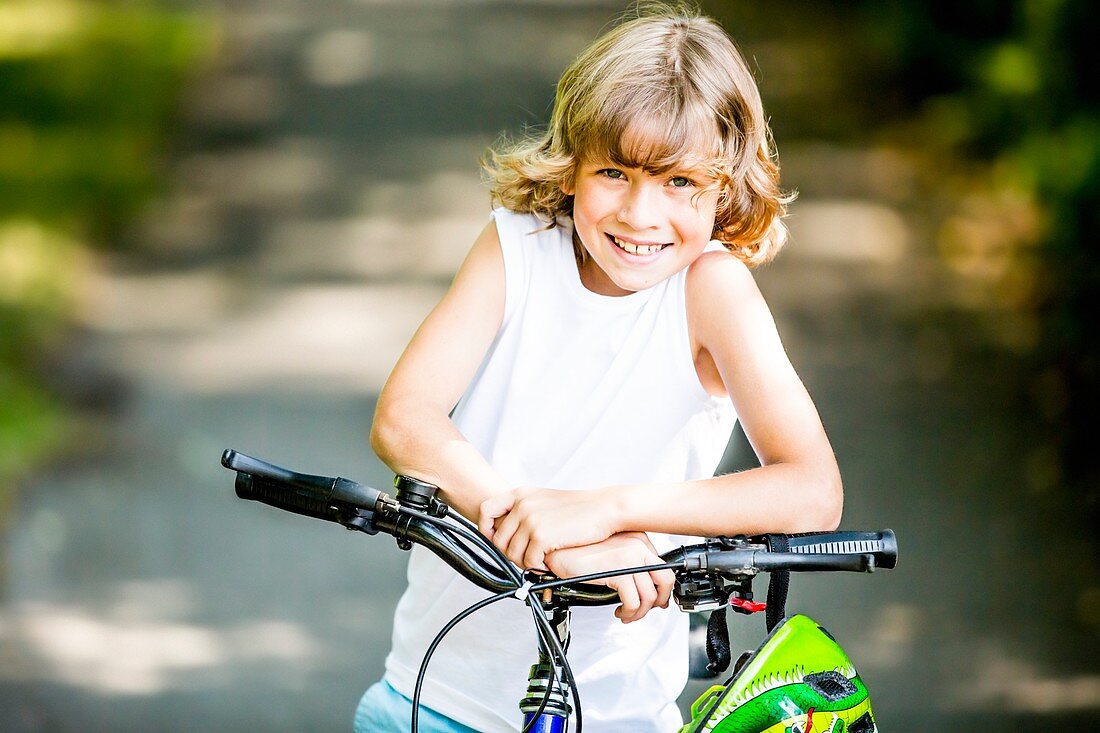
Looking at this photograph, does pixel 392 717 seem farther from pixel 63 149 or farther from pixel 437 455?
pixel 63 149

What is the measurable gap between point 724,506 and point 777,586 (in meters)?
0.14

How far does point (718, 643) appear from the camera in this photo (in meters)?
1.85

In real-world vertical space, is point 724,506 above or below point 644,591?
above

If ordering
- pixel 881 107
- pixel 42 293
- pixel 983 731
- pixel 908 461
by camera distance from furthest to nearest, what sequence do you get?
pixel 881 107
pixel 42 293
pixel 908 461
pixel 983 731

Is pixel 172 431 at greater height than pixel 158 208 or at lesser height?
lesser

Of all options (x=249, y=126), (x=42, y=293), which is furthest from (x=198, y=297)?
(x=249, y=126)

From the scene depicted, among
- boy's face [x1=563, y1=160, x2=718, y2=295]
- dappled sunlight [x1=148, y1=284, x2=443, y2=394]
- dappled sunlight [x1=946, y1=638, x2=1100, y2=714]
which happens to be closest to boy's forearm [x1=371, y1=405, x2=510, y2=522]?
boy's face [x1=563, y1=160, x2=718, y2=295]

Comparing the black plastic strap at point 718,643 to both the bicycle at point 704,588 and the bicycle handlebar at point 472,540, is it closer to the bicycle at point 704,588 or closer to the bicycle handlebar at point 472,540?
the bicycle at point 704,588

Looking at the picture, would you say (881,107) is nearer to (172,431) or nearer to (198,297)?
(198,297)

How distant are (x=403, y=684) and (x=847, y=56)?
7.85 meters

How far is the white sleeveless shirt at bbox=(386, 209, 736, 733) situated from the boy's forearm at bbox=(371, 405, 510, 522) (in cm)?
19

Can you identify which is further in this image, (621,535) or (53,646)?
(53,646)

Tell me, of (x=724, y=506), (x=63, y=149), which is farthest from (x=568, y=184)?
(x=63, y=149)

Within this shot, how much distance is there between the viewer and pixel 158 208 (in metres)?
7.54
